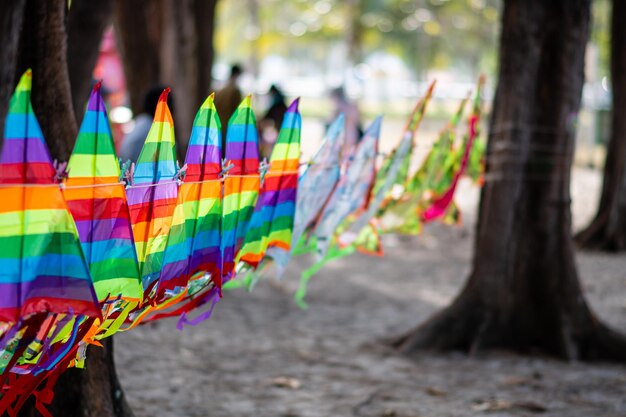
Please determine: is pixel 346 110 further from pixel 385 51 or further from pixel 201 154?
pixel 385 51

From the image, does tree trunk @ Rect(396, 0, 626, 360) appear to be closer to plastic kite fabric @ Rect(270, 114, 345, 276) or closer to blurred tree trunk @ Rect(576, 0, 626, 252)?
plastic kite fabric @ Rect(270, 114, 345, 276)

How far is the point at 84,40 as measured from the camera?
251 inches

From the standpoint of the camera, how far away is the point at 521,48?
7.02m

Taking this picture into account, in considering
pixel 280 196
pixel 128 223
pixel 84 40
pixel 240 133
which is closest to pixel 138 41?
pixel 84 40

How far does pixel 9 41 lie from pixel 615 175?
937 centimetres

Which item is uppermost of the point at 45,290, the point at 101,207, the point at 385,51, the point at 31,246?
the point at 385,51

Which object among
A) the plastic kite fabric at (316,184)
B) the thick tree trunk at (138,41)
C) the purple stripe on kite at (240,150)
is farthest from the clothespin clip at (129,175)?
the thick tree trunk at (138,41)

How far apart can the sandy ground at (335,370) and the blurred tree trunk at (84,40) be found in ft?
6.16

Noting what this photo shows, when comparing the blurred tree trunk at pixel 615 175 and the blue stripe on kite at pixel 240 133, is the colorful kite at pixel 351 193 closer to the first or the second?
the blue stripe on kite at pixel 240 133

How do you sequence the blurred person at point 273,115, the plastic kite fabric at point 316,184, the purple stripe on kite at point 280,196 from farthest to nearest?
the blurred person at point 273,115 → the plastic kite fabric at point 316,184 → the purple stripe on kite at point 280,196

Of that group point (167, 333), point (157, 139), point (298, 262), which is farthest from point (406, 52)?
point (157, 139)

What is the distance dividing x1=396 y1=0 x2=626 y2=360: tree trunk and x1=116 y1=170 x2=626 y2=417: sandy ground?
0.21 m

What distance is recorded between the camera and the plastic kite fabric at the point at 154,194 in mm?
3580

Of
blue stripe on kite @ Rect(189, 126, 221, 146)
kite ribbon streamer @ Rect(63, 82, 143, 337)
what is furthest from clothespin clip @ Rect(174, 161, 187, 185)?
kite ribbon streamer @ Rect(63, 82, 143, 337)
